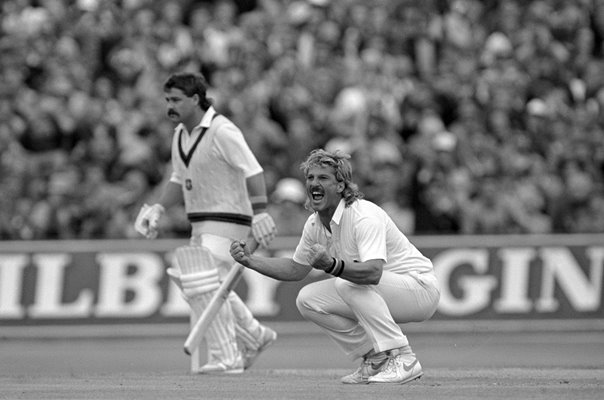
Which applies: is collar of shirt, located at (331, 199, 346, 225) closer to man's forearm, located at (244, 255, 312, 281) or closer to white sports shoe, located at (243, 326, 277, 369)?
man's forearm, located at (244, 255, 312, 281)

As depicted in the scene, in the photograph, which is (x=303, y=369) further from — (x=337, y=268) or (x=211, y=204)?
(x=337, y=268)

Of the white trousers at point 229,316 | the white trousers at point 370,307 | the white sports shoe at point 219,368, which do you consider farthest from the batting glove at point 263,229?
the white sports shoe at point 219,368

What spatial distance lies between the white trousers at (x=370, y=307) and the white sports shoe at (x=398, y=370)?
0.11m

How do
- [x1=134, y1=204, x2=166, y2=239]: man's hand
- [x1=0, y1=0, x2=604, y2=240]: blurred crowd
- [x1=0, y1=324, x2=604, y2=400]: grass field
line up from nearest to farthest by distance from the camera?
[x1=0, y1=324, x2=604, y2=400]: grass field < [x1=134, y1=204, x2=166, y2=239]: man's hand < [x1=0, y1=0, x2=604, y2=240]: blurred crowd

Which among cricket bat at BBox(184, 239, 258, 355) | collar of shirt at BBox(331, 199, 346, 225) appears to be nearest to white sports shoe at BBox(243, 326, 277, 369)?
cricket bat at BBox(184, 239, 258, 355)

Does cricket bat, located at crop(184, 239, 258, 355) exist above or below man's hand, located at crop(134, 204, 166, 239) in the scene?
below

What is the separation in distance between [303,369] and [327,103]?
6.53 m

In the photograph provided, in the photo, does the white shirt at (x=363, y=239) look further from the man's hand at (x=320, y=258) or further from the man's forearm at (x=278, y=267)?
the man's hand at (x=320, y=258)

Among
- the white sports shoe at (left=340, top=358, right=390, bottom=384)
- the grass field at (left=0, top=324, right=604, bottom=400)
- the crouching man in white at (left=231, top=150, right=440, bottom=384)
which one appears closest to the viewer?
the grass field at (left=0, top=324, right=604, bottom=400)

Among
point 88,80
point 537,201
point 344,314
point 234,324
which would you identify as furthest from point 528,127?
point 344,314

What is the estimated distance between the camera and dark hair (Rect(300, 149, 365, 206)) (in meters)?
8.38

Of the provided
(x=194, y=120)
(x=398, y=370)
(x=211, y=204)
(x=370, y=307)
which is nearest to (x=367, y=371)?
(x=398, y=370)

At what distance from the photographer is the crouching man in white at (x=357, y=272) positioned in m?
8.28

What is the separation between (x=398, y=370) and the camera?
27.8 ft
